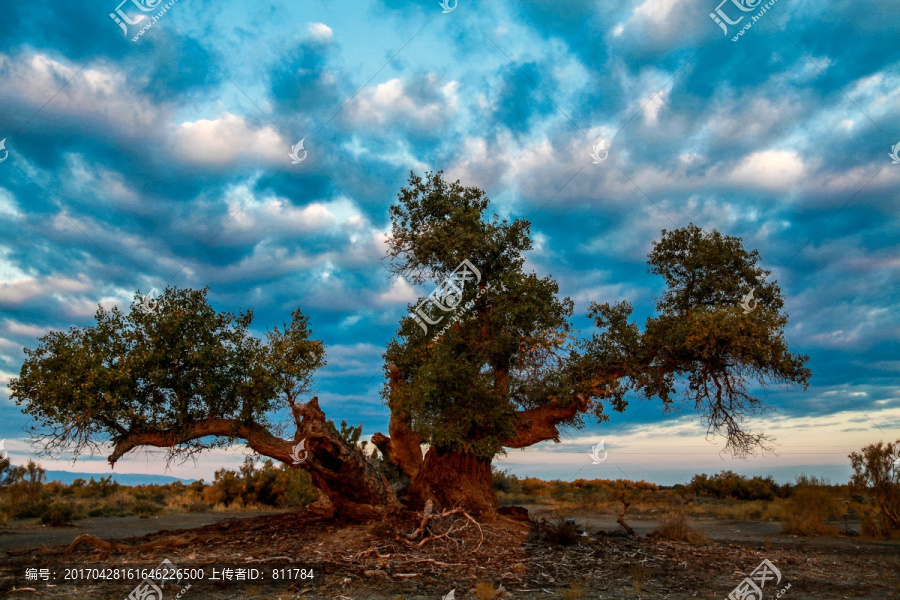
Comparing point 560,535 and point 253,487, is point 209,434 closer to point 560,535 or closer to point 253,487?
point 560,535

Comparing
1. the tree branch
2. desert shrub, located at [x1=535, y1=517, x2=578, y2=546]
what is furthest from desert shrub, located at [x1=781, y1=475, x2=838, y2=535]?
the tree branch

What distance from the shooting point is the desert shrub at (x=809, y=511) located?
2192 centimetres

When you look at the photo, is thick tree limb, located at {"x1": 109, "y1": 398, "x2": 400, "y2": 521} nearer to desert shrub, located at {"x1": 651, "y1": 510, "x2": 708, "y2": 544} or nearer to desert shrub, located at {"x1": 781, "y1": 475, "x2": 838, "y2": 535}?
desert shrub, located at {"x1": 651, "y1": 510, "x2": 708, "y2": 544}

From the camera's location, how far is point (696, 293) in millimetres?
19766

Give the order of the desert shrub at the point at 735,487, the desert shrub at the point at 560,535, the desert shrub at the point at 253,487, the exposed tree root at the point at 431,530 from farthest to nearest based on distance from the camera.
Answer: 1. the desert shrub at the point at 735,487
2. the desert shrub at the point at 253,487
3. the desert shrub at the point at 560,535
4. the exposed tree root at the point at 431,530

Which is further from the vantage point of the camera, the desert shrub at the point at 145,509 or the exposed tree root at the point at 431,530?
the desert shrub at the point at 145,509

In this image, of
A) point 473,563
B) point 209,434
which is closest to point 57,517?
point 209,434

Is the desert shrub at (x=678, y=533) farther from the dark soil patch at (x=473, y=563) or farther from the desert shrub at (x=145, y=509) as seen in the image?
the desert shrub at (x=145, y=509)

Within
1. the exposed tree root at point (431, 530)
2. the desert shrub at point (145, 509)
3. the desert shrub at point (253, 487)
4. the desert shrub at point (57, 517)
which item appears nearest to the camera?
the exposed tree root at point (431, 530)

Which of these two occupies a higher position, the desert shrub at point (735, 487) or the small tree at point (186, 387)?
the small tree at point (186, 387)

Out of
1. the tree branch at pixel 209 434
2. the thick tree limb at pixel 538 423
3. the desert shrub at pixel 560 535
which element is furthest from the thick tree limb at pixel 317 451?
the desert shrub at pixel 560 535

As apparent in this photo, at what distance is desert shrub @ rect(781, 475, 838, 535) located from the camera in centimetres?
2192

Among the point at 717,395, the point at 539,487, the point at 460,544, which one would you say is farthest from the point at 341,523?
the point at 539,487

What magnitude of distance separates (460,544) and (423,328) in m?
6.57
